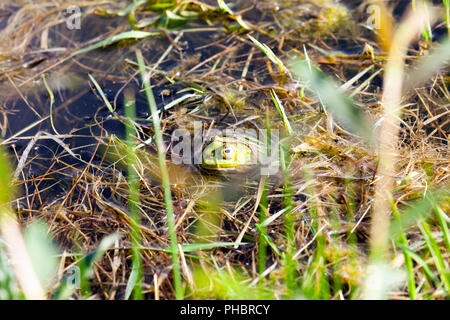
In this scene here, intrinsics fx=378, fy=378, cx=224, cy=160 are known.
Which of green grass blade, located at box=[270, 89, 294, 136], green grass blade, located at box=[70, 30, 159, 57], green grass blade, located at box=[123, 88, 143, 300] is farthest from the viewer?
green grass blade, located at box=[70, 30, 159, 57]

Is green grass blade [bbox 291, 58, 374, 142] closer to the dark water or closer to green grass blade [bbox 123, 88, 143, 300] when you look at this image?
the dark water

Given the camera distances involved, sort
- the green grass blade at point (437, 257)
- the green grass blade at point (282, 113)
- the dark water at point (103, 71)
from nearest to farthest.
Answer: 1. the green grass blade at point (437, 257)
2. the green grass blade at point (282, 113)
3. the dark water at point (103, 71)

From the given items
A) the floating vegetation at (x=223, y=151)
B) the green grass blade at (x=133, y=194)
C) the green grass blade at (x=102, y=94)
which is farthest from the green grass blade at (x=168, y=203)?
the green grass blade at (x=102, y=94)

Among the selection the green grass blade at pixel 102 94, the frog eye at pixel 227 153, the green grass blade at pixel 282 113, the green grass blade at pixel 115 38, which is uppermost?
the green grass blade at pixel 115 38

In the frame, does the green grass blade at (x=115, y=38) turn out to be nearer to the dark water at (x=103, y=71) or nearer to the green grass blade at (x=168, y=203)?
the dark water at (x=103, y=71)

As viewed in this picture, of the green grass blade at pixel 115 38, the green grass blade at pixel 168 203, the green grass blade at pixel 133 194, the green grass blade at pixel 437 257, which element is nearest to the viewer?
the green grass blade at pixel 437 257

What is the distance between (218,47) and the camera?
2.77 m

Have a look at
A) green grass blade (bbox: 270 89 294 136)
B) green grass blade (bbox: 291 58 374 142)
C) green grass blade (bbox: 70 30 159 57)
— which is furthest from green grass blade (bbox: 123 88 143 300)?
green grass blade (bbox: 291 58 374 142)

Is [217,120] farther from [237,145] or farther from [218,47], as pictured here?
[218,47]

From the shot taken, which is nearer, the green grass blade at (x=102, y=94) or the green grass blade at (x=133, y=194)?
the green grass blade at (x=133, y=194)

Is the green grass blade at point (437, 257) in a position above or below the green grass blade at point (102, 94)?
below

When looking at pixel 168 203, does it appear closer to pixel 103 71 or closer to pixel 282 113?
pixel 282 113

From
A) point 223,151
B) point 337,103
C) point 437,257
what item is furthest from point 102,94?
point 437,257
